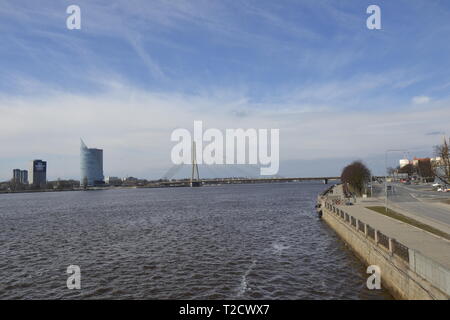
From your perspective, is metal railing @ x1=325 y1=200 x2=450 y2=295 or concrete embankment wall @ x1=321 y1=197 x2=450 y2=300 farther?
concrete embankment wall @ x1=321 y1=197 x2=450 y2=300

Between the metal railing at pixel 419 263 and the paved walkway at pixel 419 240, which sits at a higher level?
the metal railing at pixel 419 263

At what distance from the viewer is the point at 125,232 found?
128 feet

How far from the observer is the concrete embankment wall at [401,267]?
441 inches

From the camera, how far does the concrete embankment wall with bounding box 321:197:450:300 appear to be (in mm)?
11200
